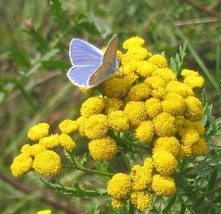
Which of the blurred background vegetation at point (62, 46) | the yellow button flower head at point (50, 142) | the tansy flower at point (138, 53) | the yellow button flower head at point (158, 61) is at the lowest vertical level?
the blurred background vegetation at point (62, 46)

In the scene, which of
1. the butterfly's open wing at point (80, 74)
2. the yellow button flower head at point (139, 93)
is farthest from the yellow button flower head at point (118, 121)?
the butterfly's open wing at point (80, 74)

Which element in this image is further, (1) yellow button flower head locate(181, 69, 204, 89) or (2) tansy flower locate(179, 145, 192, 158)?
(1) yellow button flower head locate(181, 69, 204, 89)

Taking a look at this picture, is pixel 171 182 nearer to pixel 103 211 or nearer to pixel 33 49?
pixel 103 211

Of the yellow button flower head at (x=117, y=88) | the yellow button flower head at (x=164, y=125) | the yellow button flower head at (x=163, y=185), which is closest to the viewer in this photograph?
the yellow button flower head at (x=163, y=185)

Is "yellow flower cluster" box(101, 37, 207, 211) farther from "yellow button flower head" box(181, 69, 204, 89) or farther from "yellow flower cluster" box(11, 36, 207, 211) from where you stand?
"yellow button flower head" box(181, 69, 204, 89)

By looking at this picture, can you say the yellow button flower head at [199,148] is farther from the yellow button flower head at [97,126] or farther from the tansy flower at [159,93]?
the yellow button flower head at [97,126]

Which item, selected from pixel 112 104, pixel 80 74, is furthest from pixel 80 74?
pixel 112 104

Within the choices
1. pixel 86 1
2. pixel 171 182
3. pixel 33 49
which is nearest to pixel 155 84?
pixel 171 182

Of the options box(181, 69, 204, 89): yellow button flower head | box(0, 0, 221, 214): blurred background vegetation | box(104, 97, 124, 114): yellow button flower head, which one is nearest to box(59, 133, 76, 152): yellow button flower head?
box(104, 97, 124, 114): yellow button flower head
